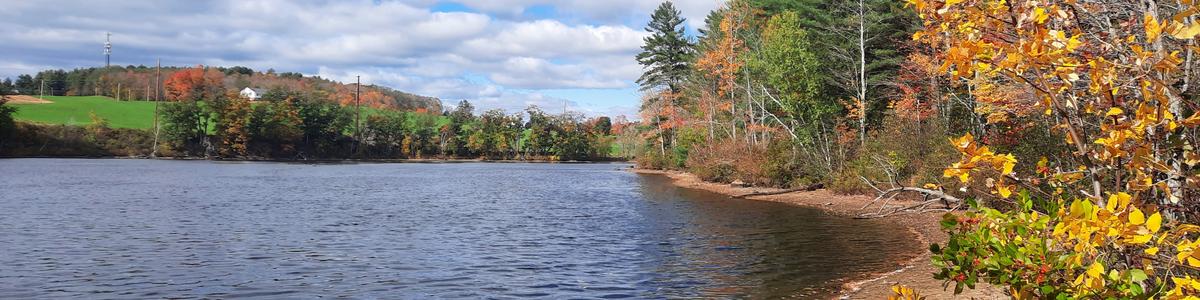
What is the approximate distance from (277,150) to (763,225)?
84.3 meters

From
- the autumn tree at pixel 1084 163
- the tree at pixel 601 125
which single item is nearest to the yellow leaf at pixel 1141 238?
the autumn tree at pixel 1084 163

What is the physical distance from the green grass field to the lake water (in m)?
73.9

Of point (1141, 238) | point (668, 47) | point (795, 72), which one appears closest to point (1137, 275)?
point (1141, 238)

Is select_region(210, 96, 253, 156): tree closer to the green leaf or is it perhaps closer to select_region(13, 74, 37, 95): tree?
select_region(13, 74, 37, 95): tree

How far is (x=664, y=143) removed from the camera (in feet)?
249

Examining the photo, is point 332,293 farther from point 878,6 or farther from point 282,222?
point 878,6

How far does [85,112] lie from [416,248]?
341ft

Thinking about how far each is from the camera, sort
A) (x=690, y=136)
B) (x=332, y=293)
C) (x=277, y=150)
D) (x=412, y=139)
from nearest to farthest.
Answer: (x=332, y=293) < (x=690, y=136) < (x=277, y=150) < (x=412, y=139)

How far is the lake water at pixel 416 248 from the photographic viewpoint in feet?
42.7

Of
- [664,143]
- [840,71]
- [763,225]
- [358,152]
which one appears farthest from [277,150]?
[763,225]

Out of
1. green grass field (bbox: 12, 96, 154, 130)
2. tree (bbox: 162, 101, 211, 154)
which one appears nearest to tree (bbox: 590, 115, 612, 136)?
→ tree (bbox: 162, 101, 211, 154)

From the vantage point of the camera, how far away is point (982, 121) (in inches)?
1085

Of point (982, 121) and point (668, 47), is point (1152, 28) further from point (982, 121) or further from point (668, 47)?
point (668, 47)

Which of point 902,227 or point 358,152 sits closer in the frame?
point 902,227
